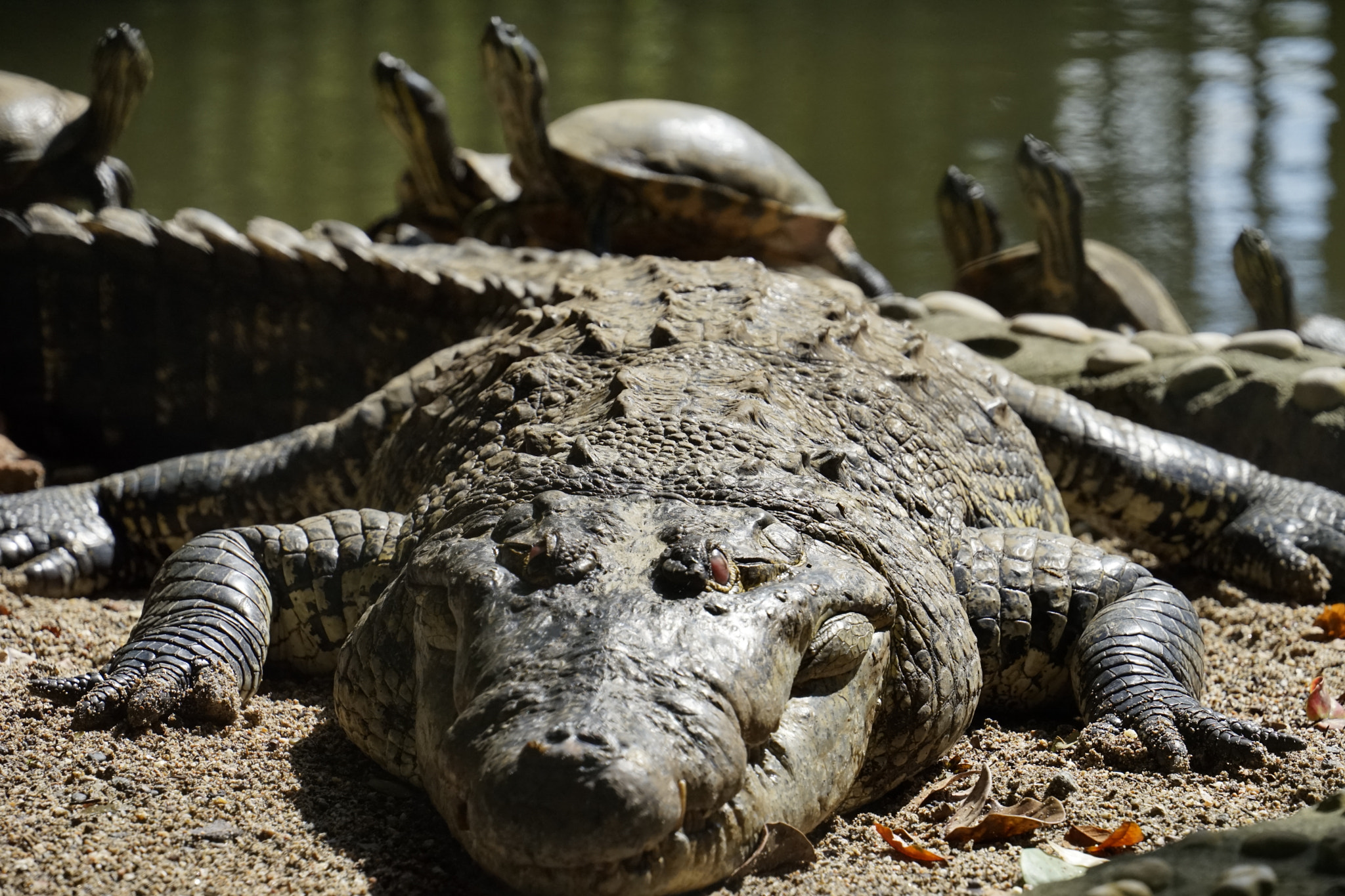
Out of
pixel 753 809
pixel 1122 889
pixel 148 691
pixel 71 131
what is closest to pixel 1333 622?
pixel 1122 889

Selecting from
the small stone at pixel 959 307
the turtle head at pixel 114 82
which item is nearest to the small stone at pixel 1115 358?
the small stone at pixel 959 307

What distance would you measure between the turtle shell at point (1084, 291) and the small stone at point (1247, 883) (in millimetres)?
5744

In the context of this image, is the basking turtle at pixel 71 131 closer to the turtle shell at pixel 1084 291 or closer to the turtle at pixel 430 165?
the turtle at pixel 430 165

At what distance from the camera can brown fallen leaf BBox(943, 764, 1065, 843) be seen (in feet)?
7.11

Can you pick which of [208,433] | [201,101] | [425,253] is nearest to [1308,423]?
[425,253]

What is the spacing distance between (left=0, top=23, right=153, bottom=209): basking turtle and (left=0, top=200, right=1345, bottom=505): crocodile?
1345 mm

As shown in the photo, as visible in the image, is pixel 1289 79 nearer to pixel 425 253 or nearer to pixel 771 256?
pixel 771 256

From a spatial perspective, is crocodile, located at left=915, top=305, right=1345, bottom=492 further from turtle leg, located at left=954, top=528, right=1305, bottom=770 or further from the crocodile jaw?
the crocodile jaw

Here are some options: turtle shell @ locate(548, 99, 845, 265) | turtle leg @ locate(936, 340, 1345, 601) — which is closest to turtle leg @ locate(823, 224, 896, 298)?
turtle shell @ locate(548, 99, 845, 265)

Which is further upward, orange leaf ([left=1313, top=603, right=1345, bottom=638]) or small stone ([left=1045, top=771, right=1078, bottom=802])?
small stone ([left=1045, top=771, right=1078, bottom=802])

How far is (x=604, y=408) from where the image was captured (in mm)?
2725

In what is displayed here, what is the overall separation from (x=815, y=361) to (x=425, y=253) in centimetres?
294

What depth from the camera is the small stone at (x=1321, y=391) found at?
4746 millimetres

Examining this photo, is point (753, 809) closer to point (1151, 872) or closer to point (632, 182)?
point (1151, 872)
